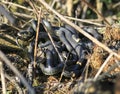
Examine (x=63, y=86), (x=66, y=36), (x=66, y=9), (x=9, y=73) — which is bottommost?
(x=63, y=86)

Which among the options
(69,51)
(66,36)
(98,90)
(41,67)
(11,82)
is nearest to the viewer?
(98,90)

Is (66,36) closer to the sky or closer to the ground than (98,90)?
closer to the sky

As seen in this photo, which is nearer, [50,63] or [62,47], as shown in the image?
[50,63]

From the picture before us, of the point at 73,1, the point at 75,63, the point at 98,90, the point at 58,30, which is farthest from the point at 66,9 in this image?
the point at 98,90

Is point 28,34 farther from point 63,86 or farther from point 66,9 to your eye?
point 66,9

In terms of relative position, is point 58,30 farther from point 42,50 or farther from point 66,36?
point 42,50

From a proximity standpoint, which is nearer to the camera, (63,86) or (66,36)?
(63,86)

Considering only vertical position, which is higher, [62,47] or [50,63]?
[62,47]

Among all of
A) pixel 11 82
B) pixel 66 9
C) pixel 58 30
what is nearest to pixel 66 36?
pixel 58 30

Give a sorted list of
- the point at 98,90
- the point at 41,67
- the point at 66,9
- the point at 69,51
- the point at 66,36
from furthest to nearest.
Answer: the point at 66,9 < the point at 66,36 < the point at 69,51 < the point at 41,67 < the point at 98,90
